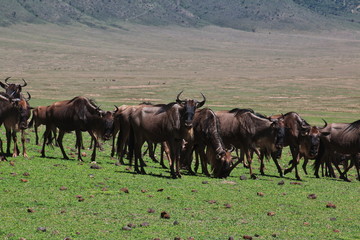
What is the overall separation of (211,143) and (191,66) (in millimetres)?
88743

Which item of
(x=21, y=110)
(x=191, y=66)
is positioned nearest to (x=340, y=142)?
(x=21, y=110)

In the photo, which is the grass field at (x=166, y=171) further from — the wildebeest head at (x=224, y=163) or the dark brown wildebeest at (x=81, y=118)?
the dark brown wildebeest at (x=81, y=118)

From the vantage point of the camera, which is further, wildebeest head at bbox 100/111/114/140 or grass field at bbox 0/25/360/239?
wildebeest head at bbox 100/111/114/140

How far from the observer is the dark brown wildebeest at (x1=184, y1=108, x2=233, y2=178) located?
1516cm

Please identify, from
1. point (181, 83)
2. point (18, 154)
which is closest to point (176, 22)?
point (181, 83)

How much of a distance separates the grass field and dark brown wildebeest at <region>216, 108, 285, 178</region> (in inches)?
35.6

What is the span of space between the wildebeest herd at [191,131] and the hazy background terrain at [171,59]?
736 inches

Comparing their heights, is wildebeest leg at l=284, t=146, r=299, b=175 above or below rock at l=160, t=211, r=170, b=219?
below

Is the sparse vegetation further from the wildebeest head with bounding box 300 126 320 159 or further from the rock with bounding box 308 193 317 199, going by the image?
the wildebeest head with bounding box 300 126 320 159

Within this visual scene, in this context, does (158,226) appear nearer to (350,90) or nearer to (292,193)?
(292,193)

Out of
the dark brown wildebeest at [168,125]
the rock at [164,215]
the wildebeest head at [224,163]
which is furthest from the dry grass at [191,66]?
the rock at [164,215]

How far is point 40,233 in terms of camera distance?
889 cm

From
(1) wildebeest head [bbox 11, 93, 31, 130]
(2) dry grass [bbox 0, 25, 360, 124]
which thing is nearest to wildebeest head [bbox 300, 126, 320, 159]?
(1) wildebeest head [bbox 11, 93, 31, 130]

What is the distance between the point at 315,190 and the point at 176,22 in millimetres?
183310
